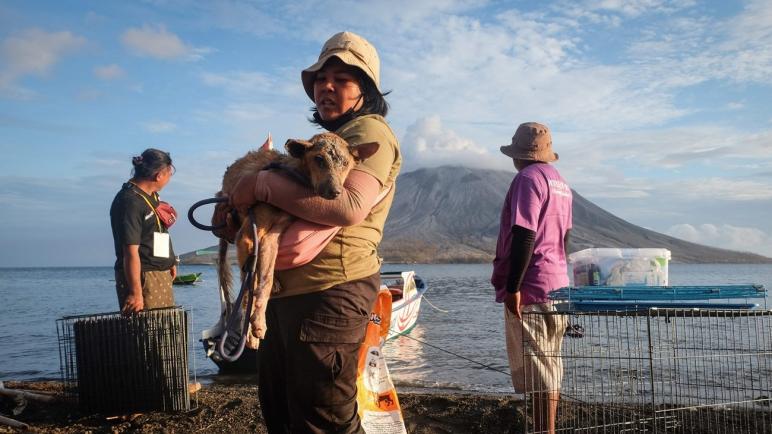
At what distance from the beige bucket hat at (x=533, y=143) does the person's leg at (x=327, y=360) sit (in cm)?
232

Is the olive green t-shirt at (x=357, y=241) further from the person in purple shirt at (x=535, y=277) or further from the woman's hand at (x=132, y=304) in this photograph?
the woman's hand at (x=132, y=304)

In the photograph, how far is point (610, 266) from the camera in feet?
13.4

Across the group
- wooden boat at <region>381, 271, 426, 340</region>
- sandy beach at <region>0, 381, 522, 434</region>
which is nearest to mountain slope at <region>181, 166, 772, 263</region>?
wooden boat at <region>381, 271, 426, 340</region>

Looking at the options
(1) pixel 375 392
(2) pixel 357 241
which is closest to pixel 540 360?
(1) pixel 375 392

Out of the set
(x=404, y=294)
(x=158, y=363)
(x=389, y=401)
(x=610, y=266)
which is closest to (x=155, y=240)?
(x=158, y=363)

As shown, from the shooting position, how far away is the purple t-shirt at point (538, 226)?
3883 millimetres

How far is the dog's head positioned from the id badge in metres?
3.39

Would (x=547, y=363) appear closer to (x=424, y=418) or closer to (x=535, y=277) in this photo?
(x=535, y=277)

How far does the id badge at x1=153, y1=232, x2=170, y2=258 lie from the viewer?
17.3 feet

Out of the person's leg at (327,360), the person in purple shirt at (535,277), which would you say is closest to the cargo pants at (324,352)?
the person's leg at (327,360)

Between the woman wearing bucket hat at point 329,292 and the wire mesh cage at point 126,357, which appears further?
the wire mesh cage at point 126,357

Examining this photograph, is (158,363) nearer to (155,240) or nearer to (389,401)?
(155,240)

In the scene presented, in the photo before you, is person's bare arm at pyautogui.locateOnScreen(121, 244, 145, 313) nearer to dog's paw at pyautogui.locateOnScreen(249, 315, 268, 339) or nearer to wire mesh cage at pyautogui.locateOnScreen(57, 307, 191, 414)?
wire mesh cage at pyautogui.locateOnScreen(57, 307, 191, 414)

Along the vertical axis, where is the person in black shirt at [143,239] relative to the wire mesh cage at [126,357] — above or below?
above
